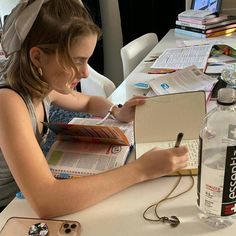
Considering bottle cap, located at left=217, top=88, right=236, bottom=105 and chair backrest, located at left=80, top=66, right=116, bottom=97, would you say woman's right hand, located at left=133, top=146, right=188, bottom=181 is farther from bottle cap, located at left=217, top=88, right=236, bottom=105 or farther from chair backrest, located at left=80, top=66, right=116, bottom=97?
chair backrest, located at left=80, top=66, right=116, bottom=97

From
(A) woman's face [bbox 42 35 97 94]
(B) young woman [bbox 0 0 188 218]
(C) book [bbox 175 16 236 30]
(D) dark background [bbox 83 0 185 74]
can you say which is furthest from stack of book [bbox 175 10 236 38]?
(A) woman's face [bbox 42 35 97 94]

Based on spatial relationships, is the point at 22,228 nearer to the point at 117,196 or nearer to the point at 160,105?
the point at 117,196

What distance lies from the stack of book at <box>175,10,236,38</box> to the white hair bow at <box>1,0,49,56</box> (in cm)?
127

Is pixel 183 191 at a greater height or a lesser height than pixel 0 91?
lesser

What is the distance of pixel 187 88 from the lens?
135 cm

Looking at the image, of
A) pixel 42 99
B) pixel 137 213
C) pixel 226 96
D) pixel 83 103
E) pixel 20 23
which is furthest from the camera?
pixel 83 103

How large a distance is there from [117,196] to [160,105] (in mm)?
307

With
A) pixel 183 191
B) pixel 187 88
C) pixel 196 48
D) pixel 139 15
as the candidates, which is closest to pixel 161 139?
pixel 183 191

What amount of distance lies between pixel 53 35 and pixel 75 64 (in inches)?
3.7

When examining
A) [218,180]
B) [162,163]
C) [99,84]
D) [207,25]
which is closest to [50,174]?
[162,163]

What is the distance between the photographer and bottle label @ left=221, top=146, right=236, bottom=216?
2.23 ft

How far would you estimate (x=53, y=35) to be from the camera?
0.94 m

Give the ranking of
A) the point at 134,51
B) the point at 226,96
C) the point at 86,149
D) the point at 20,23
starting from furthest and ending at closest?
the point at 134,51
the point at 86,149
the point at 20,23
the point at 226,96

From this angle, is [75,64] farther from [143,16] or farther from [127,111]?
[143,16]
